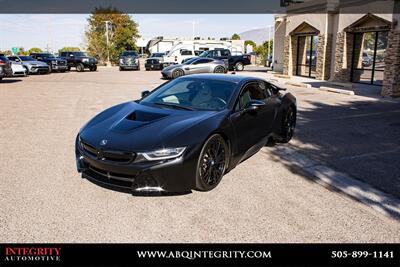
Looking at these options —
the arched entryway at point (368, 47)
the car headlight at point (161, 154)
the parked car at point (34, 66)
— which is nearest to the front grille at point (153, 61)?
the parked car at point (34, 66)

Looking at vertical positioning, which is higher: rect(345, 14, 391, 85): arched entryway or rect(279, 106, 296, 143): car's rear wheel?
rect(345, 14, 391, 85): arched entryway

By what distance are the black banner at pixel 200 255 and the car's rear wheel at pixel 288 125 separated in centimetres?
356

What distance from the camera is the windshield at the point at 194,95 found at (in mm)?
5016

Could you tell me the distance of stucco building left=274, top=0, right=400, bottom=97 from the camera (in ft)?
45.0

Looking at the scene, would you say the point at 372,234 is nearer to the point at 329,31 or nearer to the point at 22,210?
the point at 22,210

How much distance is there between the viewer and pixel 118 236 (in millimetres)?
3367

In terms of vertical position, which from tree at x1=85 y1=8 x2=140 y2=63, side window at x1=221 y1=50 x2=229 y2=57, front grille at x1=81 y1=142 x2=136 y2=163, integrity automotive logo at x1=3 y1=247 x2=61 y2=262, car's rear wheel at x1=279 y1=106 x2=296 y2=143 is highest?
tree at x1=85 y1=8 x2=140 y2=63

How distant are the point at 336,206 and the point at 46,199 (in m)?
3.53

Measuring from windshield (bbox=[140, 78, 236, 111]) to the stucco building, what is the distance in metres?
10.9

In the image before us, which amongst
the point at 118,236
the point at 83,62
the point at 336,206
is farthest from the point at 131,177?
the point at 83,62

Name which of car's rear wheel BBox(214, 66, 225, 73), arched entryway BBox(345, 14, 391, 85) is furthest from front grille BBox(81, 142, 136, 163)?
car's rear wheel BBox(214, 66, 225, 73)

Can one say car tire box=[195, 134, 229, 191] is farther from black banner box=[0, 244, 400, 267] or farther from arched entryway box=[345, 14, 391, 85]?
arched entryway box=[345, 14, 391, 85]

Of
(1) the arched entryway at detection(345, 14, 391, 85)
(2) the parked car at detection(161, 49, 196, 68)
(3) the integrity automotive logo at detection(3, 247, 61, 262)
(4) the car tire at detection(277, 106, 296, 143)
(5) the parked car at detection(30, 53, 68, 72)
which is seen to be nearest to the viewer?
(3) the integrity automotive logo at detection(3, 247, 61, 262)

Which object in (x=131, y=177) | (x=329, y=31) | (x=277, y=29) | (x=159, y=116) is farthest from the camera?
(x=277, y=29)
